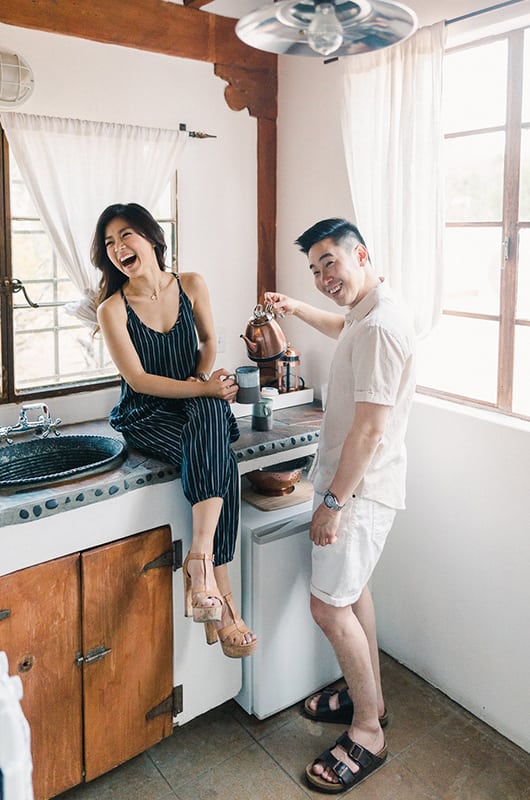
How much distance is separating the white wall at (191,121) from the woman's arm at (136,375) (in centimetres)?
48

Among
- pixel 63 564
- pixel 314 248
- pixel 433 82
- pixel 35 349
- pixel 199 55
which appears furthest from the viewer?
pixel 199 55

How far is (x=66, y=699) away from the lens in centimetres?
217

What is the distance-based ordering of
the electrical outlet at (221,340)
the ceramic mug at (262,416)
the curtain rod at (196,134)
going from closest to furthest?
the ceramic mug at (262,416) < the curtain rod at (196,134) < the electrical outlet at (221,340)

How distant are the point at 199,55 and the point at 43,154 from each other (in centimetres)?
87

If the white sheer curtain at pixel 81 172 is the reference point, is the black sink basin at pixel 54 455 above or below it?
below

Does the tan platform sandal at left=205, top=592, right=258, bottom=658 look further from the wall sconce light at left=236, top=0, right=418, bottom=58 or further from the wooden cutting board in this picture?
the wall sconce light at left=236, top=0, right=418, bottom=58

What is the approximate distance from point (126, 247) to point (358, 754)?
1.87 meters

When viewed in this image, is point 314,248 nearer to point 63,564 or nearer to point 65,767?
point 63,564

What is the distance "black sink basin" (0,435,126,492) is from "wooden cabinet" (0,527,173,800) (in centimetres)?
36

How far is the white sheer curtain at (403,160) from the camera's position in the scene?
2.49 metres

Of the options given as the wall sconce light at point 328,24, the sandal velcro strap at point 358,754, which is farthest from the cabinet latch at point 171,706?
the wall sconce light at point 328,24

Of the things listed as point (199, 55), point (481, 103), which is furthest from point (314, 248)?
point (199, 55)

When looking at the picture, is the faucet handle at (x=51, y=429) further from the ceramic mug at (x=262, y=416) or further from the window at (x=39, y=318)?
the ceramic mug at (x=262, y=416)

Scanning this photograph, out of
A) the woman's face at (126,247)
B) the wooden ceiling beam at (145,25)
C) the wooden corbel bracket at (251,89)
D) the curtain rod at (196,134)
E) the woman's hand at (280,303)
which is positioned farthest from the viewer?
the wooden corbel bracket at (251,89)
